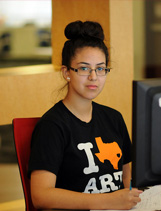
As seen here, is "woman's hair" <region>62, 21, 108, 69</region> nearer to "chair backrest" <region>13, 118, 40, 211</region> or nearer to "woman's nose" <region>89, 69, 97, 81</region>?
"woman's nose" <region>89, 69, 97, 81</region>

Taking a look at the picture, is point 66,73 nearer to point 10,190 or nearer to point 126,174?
point 126,174

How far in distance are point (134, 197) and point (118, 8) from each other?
2.16 metres

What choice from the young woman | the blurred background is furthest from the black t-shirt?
the blurred background

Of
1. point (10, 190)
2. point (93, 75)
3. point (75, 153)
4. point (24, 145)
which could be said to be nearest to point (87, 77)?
point (93, 75)

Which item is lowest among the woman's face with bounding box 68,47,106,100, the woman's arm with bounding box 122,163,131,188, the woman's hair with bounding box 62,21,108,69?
the woman's arm with bounding box 122,163,131,188

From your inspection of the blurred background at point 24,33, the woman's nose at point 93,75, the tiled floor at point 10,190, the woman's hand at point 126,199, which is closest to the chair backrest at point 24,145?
the woman's nose at point 93,75

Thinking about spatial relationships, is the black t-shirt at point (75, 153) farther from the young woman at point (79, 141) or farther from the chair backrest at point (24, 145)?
the chair backrest at point (24, 145)

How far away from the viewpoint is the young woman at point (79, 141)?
1.57 m

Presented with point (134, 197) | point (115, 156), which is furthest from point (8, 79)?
point (134, 197)

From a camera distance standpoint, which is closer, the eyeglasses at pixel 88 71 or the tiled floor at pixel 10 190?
the eyeglasses at pixel 88 71

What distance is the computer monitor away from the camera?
1320mm

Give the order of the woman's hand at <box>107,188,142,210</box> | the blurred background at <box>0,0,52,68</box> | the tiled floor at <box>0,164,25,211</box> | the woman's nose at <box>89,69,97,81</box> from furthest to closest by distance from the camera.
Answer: the blurred background at <box>0,0,52,68</box> → the tiled floor at <box>0,164,25,211</box> → the woman's nose at <box>89,69,97,81</box> → the woman's hand at <box>107,188,142,210</box>

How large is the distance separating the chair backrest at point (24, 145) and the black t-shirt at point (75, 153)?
0.46ft

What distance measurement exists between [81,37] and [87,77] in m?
0.21
